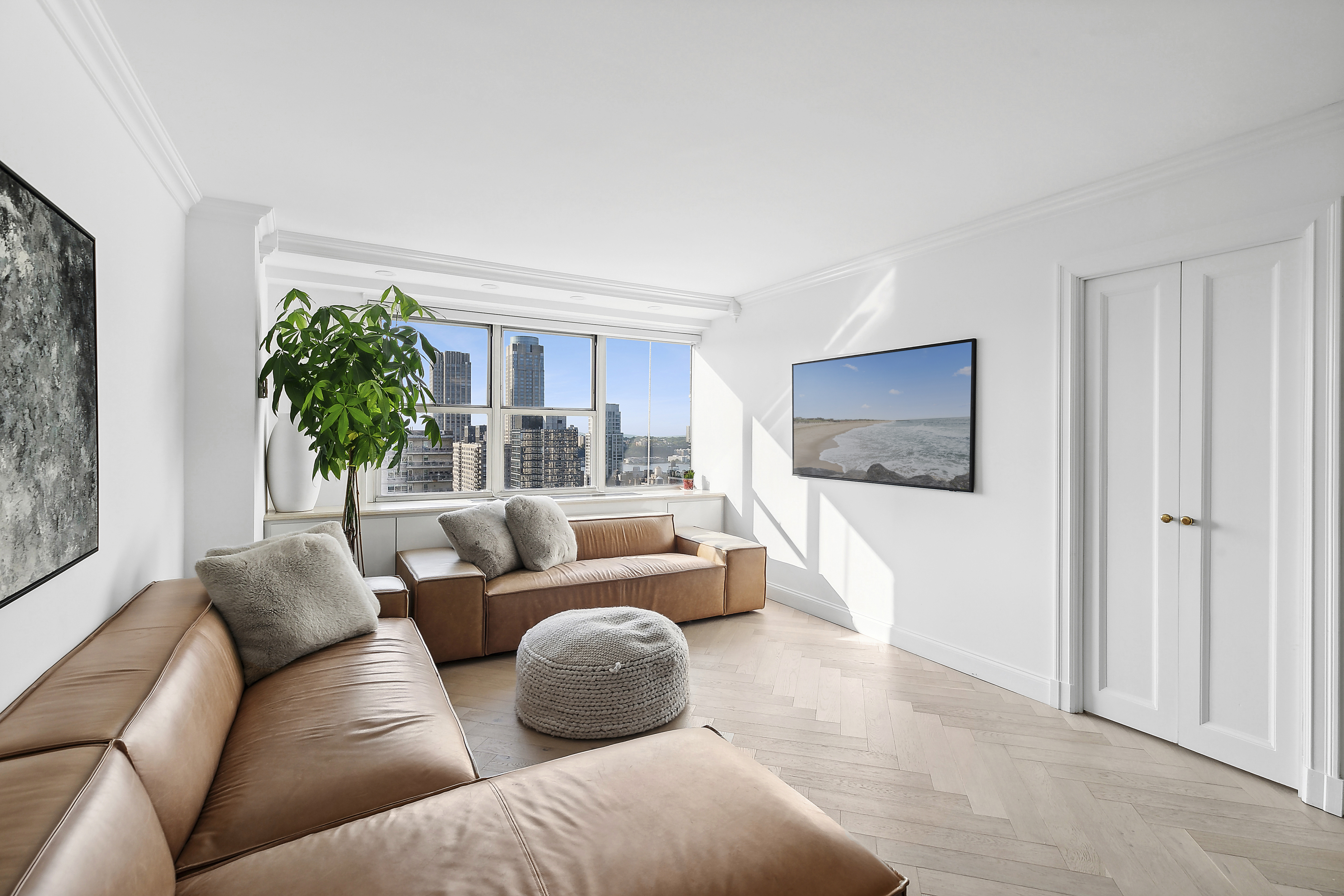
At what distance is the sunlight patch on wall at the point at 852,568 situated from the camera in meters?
3.90

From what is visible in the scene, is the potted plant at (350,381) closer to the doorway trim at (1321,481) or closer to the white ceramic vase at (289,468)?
the white ceramic vase at (289,468)

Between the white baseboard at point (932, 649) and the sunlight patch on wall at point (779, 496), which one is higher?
the sunlight patch on wall at point (779, 496)

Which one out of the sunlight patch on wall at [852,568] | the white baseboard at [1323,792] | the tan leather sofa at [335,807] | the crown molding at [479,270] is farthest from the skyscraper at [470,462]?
the white baseboard at [1323,792]

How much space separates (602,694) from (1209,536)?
2.57 metres

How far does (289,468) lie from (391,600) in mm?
1392

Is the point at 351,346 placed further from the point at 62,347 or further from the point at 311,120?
the point at 62,347

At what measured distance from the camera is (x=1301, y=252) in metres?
2.26

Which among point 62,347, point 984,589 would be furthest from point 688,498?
point 62,347

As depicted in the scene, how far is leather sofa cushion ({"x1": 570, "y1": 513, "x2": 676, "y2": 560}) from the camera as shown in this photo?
14.7ft

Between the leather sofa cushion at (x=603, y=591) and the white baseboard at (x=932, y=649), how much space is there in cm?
68

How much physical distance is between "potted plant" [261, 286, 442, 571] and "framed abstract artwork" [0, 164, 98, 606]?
1256mm

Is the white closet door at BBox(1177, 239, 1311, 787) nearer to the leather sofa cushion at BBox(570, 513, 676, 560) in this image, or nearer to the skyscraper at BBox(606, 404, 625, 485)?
the leather sofa cushion at BBox(570, 513, 676, 560)

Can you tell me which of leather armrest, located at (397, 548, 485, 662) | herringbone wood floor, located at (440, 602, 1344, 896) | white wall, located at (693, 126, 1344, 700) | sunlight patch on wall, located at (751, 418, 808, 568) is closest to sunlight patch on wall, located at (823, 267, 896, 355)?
white wall, located at (693, 126, 1344, 700)

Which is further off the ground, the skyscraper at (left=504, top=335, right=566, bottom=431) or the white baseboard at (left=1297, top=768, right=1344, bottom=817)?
the skyscraper at (left=504, top=335, right=566, bottom=431)
